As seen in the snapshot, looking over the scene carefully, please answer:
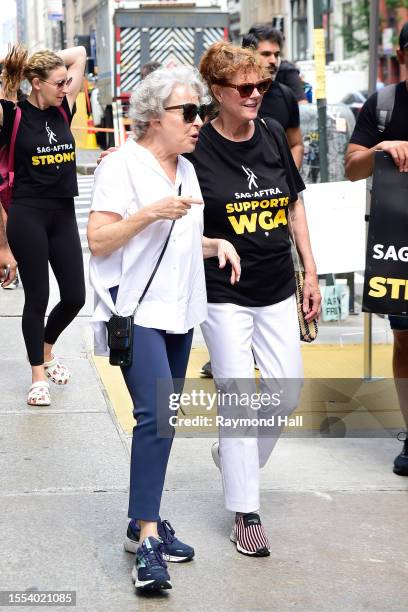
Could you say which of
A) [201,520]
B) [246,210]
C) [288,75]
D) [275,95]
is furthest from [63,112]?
[201,520]

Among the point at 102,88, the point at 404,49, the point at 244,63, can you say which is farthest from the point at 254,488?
the point at 102,88

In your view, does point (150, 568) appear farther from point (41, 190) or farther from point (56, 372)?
point (56, 372)

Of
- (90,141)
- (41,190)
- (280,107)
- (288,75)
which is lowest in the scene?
(90,141)

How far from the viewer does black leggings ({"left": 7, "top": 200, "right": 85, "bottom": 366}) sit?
6.97 m

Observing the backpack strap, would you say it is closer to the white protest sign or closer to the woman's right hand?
the woman's right hand

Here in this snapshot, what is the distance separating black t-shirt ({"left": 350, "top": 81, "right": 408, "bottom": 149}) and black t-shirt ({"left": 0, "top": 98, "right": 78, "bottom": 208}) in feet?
6.73

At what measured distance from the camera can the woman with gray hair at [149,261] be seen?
4320mm

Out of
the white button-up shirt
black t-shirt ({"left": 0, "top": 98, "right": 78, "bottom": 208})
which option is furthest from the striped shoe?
black t-shirt ({"left": 0, "top": 98, "right": 78, "bottom": 208})

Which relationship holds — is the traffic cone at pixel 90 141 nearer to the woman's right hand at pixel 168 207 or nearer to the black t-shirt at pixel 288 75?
the black t-shirt at pixel 288 75

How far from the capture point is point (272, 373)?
4879mm

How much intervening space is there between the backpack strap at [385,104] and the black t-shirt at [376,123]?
1cm

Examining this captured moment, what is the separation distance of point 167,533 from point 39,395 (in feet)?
8.36

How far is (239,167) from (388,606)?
5.73 ft

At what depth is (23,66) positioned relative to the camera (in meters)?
6.86
